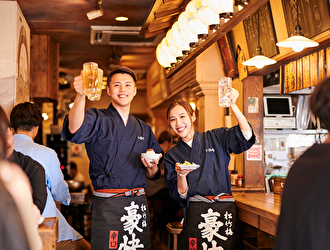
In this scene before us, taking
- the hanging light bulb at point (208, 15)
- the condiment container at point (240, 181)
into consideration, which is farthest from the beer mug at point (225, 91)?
the condiment container at point (240, 181)

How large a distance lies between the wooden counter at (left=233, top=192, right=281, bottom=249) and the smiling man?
97 centimetres

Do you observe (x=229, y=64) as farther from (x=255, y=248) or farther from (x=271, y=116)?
(x=255, y=248)

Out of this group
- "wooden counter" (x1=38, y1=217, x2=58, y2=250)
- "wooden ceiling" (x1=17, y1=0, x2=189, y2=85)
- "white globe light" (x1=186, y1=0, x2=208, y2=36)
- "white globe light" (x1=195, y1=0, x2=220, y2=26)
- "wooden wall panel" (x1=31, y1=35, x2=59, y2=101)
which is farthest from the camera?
"wooden wall panel" (x1=31, y1=35, x2=59, y2=101)

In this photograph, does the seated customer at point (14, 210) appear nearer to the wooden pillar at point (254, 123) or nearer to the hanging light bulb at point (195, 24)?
the hanging light bulb at point (195, 24)

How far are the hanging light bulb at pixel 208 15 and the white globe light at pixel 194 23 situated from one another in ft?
0.81

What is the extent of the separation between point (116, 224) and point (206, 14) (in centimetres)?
174

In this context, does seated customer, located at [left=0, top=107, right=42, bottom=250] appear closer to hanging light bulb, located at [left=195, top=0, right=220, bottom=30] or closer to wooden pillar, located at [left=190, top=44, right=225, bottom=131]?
hanging light bulb, located at [left=195, top=0, right=220, bottom=30]

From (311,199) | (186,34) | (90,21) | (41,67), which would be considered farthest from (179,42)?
(41,67)

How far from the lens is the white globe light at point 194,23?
298 centimetres

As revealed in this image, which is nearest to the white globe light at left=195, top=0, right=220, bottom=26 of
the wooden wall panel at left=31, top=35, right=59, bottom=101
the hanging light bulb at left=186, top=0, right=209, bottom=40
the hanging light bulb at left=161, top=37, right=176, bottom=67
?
the hanging light bulb at left=186, top=0, right=209, bottom=40

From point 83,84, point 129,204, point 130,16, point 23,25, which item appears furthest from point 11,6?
point 129,204

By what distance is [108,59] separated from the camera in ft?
26.0

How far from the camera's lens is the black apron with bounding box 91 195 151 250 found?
2.68 m

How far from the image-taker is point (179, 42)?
11.5 ft
